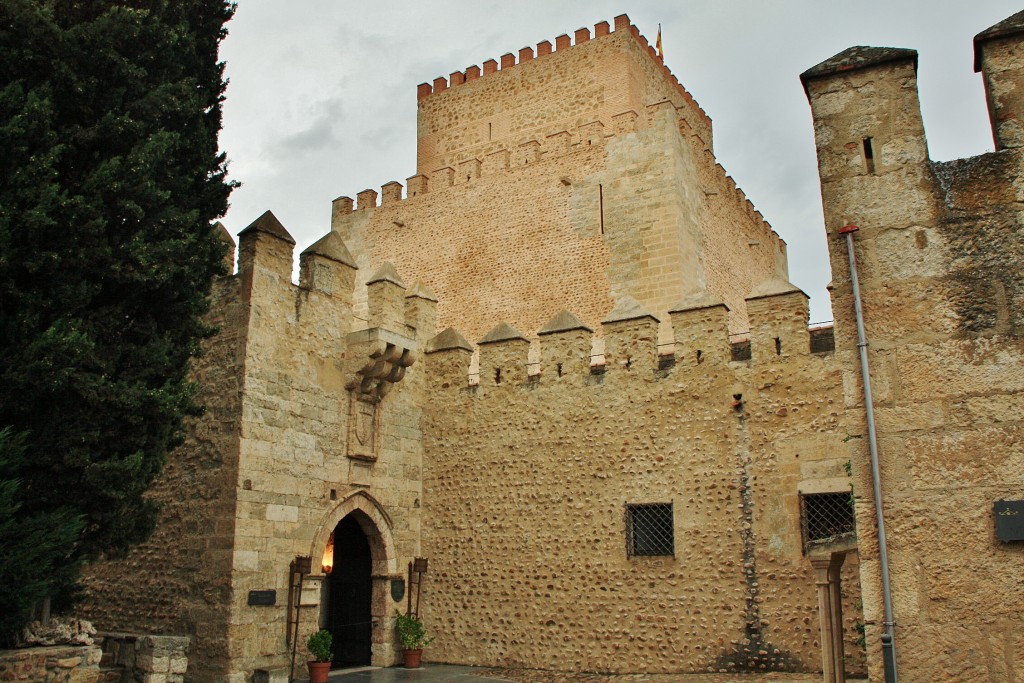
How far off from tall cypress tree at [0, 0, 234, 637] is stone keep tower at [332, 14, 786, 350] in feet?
30.3

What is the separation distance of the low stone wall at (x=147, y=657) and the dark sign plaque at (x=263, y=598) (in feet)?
5.02

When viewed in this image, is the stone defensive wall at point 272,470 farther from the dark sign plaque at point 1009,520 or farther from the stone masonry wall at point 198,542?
the dark sign plaque at point 1009,520

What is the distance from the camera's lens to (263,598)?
10195 millimetres

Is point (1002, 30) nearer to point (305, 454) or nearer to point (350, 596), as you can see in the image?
point (305, 454)

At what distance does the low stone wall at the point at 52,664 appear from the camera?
6910mm

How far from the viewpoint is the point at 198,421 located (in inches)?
424

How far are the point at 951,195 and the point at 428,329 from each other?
8.65 m

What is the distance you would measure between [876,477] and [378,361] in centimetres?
761

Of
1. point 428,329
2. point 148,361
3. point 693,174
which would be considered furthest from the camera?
point 693,174

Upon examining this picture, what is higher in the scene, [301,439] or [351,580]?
[301,439]

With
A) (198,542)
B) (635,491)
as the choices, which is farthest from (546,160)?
(198,542)

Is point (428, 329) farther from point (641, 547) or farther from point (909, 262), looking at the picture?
point (909, 262)

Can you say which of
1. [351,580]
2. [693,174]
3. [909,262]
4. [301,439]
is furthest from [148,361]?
[693,174]

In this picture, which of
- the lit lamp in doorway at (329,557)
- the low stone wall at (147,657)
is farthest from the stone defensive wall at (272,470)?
the low stone wall at (147,657)
